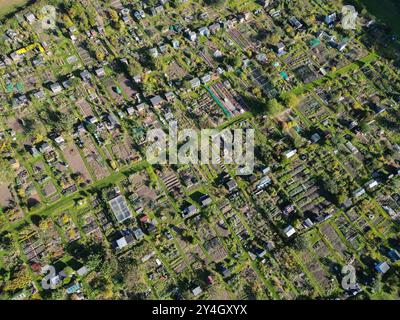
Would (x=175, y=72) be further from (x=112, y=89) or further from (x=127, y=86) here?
(x=112, y=89)

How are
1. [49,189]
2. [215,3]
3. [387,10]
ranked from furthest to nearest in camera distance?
[387,10] < [215,3] < [49,189]

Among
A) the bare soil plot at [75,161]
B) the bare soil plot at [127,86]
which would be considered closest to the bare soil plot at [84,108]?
the bare soil plot at [75,161]

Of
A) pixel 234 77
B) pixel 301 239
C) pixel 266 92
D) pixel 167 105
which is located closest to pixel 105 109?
pixel 167 105

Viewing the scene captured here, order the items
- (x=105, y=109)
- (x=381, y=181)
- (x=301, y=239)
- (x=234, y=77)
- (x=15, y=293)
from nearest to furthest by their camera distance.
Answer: (x=15, y=293)
(x=301, y=239)
(x=381, y=181)
(x=105, y=109)
(x=234, y=77)

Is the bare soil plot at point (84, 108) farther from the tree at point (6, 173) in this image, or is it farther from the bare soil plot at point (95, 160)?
the tree at point (6, 173)

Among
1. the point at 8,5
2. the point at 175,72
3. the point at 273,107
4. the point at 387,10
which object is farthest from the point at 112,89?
the point at 387,10

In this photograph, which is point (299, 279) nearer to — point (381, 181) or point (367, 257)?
point (367, 257)
